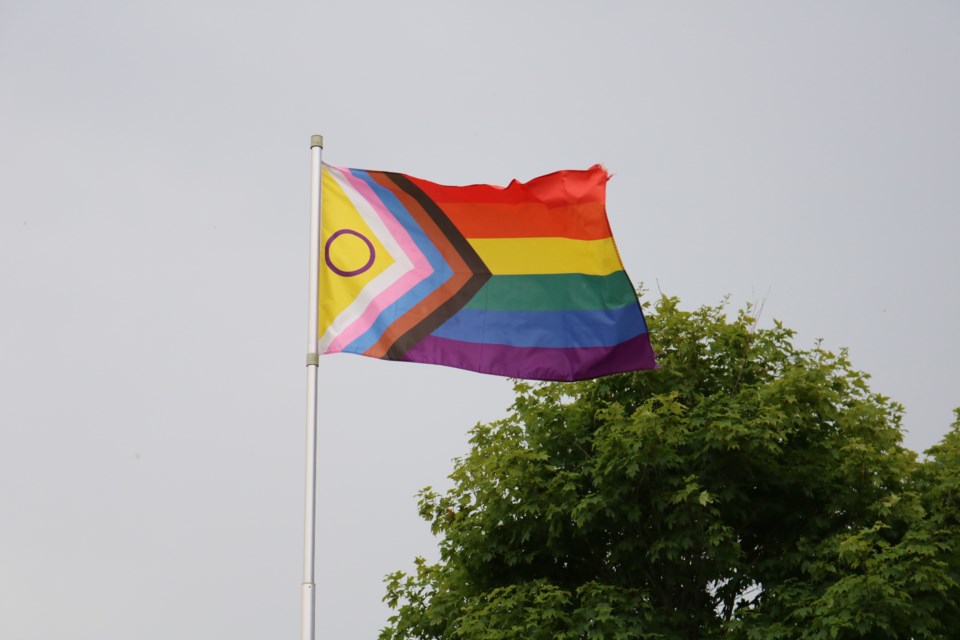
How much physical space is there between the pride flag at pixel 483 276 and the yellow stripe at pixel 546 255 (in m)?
0.01

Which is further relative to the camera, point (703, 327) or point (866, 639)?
point (703, 327)

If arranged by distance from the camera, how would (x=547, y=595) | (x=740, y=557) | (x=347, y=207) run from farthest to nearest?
1. (x=740, y=557)
2. (x=547, y=595)
3. (x=347, y=207)

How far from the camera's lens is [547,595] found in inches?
834

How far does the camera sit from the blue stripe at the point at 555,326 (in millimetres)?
13500

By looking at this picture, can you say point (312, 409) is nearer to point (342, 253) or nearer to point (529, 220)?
point (342, 253)

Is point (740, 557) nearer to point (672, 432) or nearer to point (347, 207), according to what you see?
point (672, 432)

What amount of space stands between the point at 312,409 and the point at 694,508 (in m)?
11.0

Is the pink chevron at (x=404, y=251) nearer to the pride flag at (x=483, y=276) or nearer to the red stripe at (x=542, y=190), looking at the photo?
the pride flag at (x=483, y=276)

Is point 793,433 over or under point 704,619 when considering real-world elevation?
over

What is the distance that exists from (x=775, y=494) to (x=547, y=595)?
16.1 ft

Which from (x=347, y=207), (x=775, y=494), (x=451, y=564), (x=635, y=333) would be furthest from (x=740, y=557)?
(x=347, y=207)

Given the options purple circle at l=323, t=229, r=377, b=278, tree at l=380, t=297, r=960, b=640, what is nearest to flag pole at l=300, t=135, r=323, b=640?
purple circle at l=323, t=229, r=377, b=278

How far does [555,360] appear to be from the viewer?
13.5 m

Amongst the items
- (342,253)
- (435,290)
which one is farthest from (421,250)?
(342,253)
